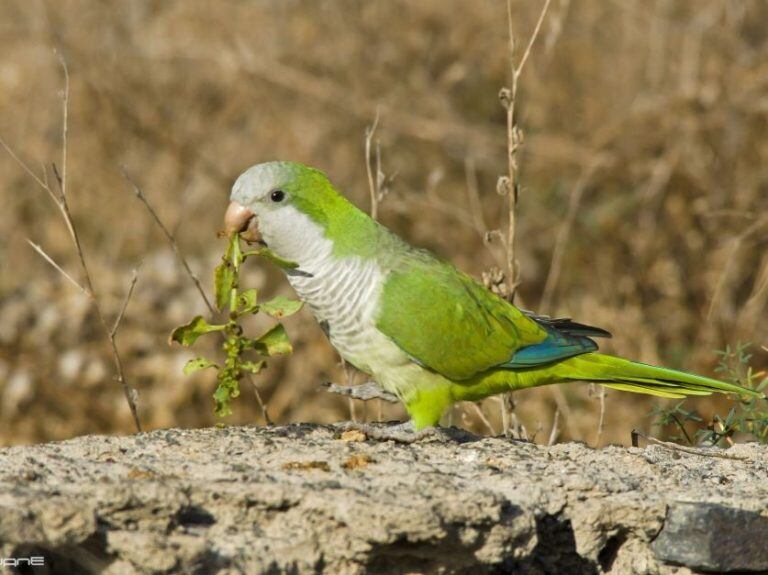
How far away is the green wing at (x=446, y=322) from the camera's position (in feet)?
12.2

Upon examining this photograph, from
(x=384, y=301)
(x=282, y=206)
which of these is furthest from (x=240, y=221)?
(x=384, y=301)

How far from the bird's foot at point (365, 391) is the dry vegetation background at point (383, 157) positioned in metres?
2.23

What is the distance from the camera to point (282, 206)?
3.75m

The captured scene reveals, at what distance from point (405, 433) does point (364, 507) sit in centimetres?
97

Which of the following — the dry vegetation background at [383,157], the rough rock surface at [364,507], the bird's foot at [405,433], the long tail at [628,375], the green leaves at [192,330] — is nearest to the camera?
the rough rock surface at [364,507]

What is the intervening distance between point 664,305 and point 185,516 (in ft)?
16.2

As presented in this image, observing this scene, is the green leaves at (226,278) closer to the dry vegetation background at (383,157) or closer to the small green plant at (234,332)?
the small green plant at (234,332)

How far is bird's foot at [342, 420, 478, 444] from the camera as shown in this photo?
355 centimetres

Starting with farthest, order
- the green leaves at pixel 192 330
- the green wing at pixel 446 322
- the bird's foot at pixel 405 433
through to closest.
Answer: the green wing at pixel 446 322
the bird's foot at pixel 405 433
the green leaves at pixel 192 330

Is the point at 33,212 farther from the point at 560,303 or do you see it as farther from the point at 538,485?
the point at 538,485

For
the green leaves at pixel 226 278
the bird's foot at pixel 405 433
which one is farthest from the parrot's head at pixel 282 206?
the bird's foot at pixel 405 433

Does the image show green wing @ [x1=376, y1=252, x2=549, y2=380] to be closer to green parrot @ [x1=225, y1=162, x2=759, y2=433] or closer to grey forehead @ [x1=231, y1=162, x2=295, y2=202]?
green parrot @ [x1=225, y1=162, x2=759, y2=433]

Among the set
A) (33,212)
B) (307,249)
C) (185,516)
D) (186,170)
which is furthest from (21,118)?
(185,516)

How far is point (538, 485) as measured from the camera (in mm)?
3016
